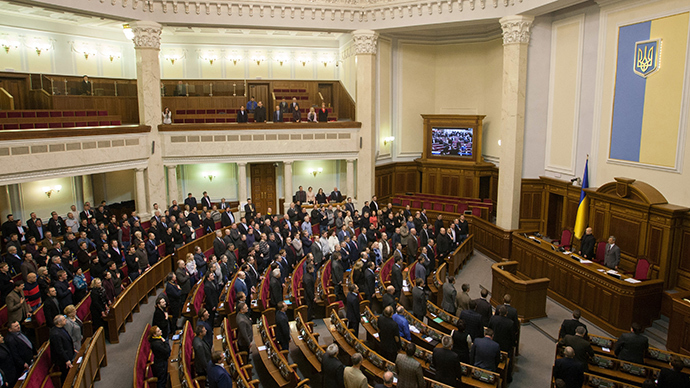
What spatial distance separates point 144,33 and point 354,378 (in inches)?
505

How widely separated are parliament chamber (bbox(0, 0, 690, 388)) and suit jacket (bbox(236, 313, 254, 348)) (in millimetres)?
43

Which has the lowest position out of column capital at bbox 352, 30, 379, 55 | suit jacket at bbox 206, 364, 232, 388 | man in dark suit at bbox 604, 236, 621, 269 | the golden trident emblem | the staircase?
the staircase

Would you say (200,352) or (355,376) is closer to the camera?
(355,376)

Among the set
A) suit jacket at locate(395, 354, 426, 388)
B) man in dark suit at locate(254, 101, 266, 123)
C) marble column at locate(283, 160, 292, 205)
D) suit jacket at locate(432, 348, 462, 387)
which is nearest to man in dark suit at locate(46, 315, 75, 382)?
suit jacket at locate(395, 354, 426, 388)

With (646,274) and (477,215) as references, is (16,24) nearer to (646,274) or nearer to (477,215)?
(477,215)

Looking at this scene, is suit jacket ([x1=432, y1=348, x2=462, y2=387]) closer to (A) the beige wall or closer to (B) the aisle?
(B) the aisle

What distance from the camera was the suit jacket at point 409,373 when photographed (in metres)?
Answer: 5.51

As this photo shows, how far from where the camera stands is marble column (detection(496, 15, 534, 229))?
13477mm

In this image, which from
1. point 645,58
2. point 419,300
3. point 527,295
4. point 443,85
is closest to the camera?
point 419,300

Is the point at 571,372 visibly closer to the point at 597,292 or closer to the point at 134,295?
the point at 597,292

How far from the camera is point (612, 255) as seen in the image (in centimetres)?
980

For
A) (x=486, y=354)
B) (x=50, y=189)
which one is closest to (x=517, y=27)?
(x=486, y=354)

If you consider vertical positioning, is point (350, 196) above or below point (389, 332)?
above

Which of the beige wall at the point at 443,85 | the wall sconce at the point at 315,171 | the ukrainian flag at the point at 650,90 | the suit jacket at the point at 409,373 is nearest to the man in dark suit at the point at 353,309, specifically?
the suit jacket at the point at 409,373
